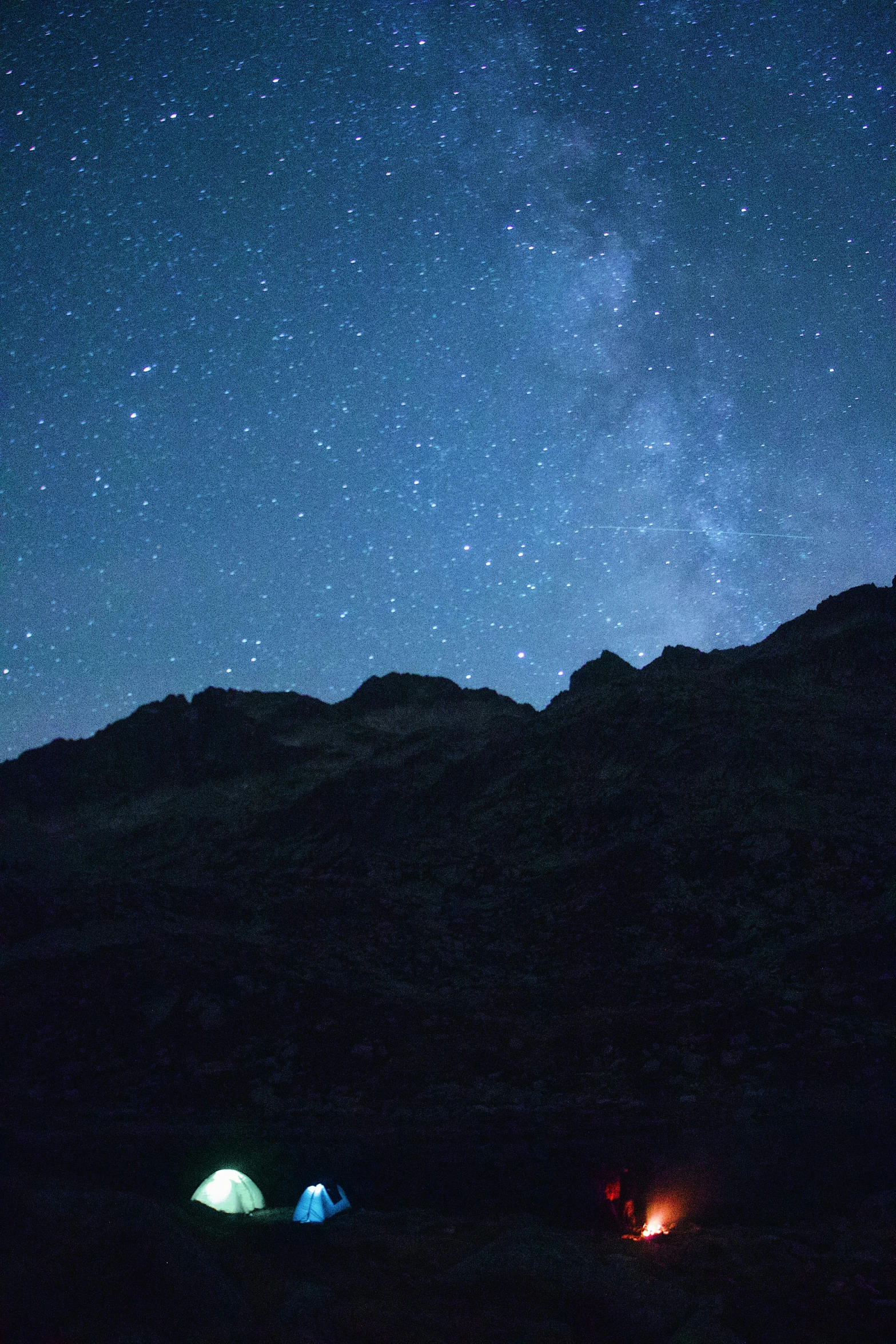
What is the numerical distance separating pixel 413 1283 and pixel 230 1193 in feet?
18.2

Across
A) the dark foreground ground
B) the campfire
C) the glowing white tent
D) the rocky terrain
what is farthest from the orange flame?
the glowing white tent

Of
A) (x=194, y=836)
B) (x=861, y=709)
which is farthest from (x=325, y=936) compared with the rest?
(x=861, y=709)

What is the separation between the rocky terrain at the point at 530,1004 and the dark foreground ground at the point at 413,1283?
7 centimetres

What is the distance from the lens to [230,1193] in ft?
41.2

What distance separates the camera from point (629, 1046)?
16.6 metres

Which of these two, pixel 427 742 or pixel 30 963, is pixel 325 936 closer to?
pixel 30 963

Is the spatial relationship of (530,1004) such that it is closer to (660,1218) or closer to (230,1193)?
(660,1218)

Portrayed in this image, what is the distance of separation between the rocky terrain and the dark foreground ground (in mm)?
71

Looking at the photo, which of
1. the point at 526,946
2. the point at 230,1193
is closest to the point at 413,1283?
the point at 230,1193

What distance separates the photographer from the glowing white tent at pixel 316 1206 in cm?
1185

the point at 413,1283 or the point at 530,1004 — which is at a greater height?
the point at 530,1004

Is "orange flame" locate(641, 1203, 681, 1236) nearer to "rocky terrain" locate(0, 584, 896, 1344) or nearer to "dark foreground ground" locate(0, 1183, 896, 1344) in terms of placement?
"rocky terrain" locate(0, 584, 896, 1344)

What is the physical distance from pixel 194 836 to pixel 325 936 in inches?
706

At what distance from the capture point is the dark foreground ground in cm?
631
